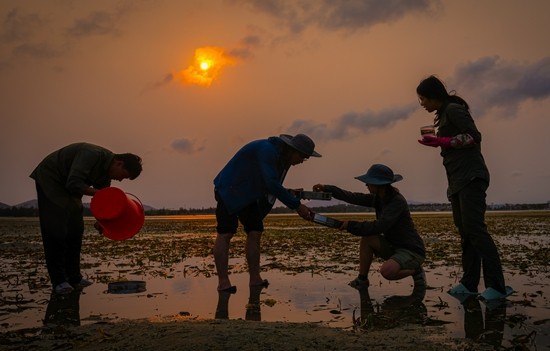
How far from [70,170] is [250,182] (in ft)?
7.48

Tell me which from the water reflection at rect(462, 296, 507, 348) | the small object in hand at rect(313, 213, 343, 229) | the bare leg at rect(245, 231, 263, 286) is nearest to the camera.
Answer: the water reflection at rect(462, 296, 507, 348)

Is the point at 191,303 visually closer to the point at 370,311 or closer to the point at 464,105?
the point at 370,311

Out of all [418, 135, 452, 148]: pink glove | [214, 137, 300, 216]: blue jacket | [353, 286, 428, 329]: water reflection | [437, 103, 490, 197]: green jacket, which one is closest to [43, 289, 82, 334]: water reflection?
[214, 137, 300, 216]: blue jacket

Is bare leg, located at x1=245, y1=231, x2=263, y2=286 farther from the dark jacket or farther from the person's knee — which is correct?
the person's knee

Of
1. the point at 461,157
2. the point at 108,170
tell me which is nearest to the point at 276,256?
the point at 108,170

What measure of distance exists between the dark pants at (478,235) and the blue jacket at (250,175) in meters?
1.93

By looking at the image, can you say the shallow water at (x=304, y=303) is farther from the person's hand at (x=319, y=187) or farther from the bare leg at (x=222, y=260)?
the person's hand at (x=319, y=187)

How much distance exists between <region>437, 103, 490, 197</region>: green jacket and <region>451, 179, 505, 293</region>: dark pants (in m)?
→ 0.09

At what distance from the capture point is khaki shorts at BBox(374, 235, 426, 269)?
590 centimetres

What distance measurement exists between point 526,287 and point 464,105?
240 centimetres

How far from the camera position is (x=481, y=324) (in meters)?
4.14

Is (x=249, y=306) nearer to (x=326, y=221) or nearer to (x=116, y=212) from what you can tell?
(x=326, y=221)

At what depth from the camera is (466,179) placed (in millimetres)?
5406

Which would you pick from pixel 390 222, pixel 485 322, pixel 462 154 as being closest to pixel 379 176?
pixel 390 222
